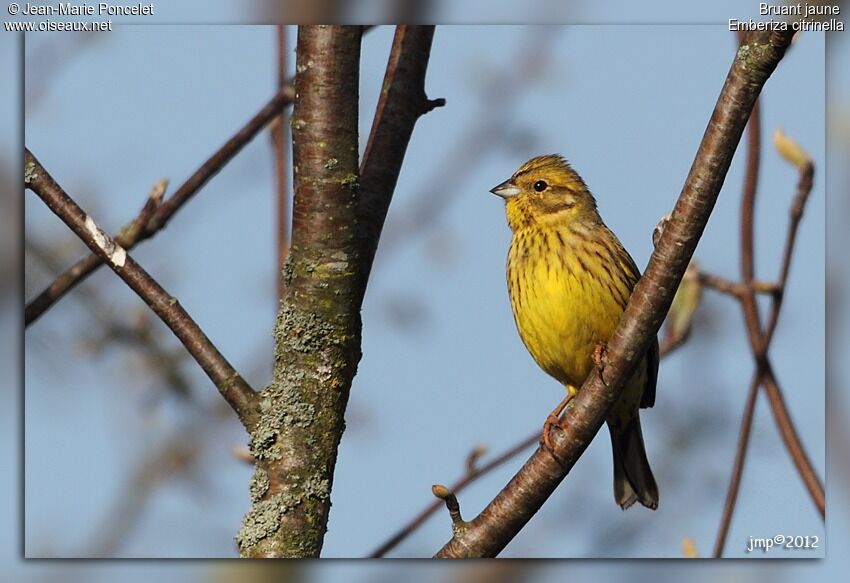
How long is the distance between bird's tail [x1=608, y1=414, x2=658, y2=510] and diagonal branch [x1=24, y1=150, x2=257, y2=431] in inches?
73.7

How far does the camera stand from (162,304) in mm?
2686

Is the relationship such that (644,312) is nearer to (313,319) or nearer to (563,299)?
(313,319)

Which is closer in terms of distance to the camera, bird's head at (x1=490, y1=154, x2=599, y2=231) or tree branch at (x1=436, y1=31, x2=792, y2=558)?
tree branch at (x1=436, y1=31, x2=792, y2=558)

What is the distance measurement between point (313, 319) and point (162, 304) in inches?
14.3

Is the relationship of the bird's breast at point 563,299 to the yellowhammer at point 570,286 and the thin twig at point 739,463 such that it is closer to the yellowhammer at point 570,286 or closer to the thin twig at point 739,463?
the yellowhammer at point 570,286

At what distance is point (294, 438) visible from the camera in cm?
264

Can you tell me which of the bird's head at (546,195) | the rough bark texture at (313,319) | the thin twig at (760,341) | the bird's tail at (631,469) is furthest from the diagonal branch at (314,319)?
the bird's tail at (631,469)

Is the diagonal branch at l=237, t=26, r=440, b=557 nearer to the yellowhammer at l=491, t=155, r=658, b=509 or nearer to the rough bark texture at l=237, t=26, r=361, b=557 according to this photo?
the rough bark texture at l=237, t=26, r=361, b=557

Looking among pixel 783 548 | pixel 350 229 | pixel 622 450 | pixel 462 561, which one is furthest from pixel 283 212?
pixel 622 450

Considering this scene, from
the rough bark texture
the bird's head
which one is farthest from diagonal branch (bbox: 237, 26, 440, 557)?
the bird's head

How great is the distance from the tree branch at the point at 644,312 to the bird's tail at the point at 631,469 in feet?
5.15

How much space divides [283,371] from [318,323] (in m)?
0.14

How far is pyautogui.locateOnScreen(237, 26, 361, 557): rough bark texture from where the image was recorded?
260 centimetres

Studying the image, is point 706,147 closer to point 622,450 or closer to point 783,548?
point 783,548
